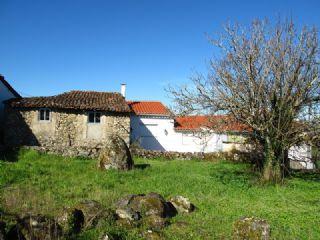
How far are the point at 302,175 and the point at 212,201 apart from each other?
9489 millimetres

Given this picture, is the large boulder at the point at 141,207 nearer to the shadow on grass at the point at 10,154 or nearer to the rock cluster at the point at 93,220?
the rock cluster at the point at 93,220

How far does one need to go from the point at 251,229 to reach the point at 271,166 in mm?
9300

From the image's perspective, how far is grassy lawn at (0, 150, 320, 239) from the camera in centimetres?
870

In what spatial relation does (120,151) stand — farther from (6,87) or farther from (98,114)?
(6,87)

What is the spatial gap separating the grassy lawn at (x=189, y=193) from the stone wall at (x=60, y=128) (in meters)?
10.6

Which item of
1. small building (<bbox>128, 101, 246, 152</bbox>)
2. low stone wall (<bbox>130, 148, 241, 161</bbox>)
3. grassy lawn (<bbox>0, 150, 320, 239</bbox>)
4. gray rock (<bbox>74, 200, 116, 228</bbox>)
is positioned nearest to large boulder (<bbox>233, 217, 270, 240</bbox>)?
grassy lawn (<bbox>0, 150, 320, 239</bbox>)

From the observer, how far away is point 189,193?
12461 millimetres

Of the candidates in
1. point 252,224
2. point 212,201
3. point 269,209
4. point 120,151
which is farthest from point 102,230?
point 120,151

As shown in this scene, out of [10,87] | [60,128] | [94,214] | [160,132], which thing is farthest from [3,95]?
[94,214]

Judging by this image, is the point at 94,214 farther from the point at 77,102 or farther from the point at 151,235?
the point at 77,102

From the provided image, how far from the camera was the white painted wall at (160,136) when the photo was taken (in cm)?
3616

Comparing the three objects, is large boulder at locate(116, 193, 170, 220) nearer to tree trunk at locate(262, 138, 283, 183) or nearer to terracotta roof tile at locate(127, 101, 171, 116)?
tree trunk at locate(262, 138, 283, 183)

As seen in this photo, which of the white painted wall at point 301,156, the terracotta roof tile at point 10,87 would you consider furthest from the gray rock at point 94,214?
the terracotta roof tile at point 10,87

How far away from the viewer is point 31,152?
20688 mm
